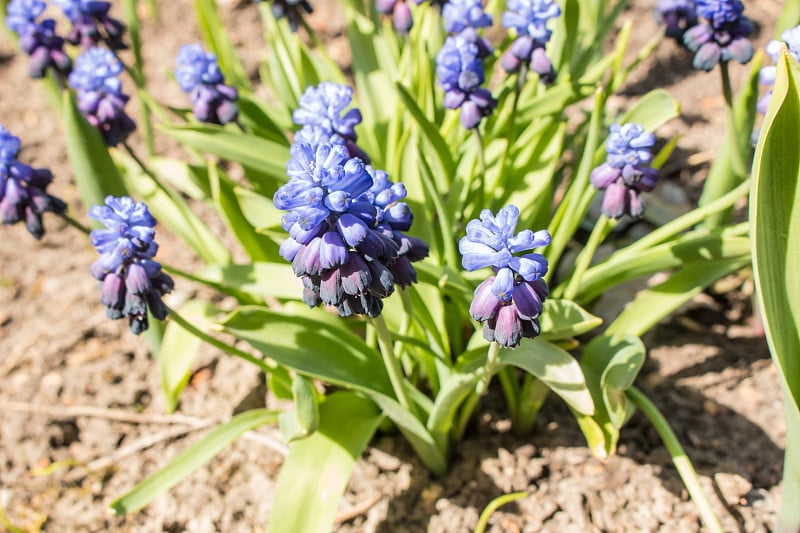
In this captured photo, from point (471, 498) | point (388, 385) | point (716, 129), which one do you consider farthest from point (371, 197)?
point (716, 129)

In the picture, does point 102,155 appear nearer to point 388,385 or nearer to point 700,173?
point 388,385

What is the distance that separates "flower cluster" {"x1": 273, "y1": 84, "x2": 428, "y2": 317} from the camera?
1812 mm

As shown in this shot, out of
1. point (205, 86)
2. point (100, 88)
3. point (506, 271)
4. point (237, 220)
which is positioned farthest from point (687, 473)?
point (100, 88)

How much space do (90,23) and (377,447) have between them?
2.33 meters

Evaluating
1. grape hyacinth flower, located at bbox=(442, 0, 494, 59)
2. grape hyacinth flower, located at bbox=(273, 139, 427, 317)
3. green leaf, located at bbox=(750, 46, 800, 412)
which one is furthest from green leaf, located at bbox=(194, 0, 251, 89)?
green leaf, located at bbox=(750, 46, 800, 412)

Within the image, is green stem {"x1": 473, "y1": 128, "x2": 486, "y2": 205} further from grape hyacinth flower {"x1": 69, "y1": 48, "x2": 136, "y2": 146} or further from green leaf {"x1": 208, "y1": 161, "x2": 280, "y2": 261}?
grape hyacinth flower {"x1": 69, "y1": 48, "x2": 136, "y2": 146}

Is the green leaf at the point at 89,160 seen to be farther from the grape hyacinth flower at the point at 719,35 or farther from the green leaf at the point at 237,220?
the grape hyacinth flower at the point at 719,35

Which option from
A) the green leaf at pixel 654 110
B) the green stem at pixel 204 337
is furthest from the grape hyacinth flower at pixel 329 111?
the green leaf at pixel 654 110

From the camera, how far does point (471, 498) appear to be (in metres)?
3.10

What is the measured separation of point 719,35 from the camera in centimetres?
287

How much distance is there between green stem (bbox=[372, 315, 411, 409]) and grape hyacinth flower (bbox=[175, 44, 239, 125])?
123 cm

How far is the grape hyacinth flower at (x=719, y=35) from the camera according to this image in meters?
2.79

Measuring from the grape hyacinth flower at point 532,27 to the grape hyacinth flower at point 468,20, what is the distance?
123 millimetres

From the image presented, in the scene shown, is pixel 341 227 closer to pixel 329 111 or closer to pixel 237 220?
pixel 329 111
